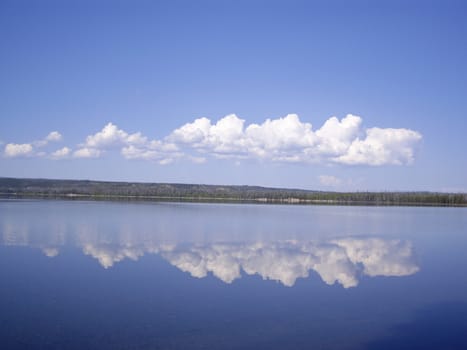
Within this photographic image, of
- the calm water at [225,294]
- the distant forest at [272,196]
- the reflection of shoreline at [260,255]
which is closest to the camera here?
the calm water at [225,294]

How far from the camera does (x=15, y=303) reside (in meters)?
7.96

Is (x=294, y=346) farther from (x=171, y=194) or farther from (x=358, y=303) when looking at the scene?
(x=171, y=194)

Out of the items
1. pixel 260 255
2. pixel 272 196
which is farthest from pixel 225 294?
pixel 272 196

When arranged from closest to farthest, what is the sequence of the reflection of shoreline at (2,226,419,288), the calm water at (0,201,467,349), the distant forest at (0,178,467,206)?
the calm water at (0,201,467,349)
the reflection of shoreline at (2,226,419,288)
the distant forest at (0,178,467,206)

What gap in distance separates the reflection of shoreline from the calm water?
1.4 inches

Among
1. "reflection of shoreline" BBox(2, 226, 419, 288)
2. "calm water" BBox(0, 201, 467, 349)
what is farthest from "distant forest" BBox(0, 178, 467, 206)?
"calm water" BBox(0, 201, 467, 349)

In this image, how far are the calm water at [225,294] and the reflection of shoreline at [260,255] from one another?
35mm

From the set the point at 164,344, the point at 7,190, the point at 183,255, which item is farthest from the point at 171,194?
the point at 164,344

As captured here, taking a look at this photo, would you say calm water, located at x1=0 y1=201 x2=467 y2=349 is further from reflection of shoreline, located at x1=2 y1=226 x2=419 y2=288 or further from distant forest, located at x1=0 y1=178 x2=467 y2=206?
distant forest, located at x1=0 y1=178 x2=467 y2=206

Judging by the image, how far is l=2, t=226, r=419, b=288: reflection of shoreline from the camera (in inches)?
463

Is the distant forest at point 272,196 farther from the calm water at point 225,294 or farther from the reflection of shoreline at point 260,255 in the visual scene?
the calm water at point 225,294

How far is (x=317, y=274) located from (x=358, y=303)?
2.83 m

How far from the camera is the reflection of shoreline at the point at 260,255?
38.5ft

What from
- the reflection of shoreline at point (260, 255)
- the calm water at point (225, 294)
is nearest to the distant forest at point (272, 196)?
the reflection of shoreline at point (260, 255)
